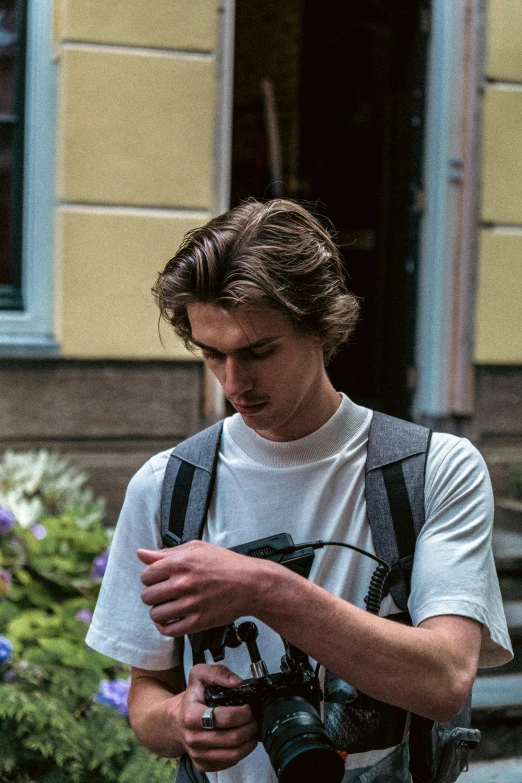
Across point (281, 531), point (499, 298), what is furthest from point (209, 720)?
point (499, 298)

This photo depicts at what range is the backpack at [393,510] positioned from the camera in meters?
1.63

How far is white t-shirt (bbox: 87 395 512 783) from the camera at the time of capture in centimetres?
160

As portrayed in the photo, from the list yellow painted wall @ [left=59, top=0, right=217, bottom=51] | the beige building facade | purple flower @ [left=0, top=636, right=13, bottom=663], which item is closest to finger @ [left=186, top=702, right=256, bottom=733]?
purple flower @ [left=0, top=636, right=13, bottom=663]

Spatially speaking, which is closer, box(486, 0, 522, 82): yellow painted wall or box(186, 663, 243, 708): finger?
box(186, 663, 243, 708): finger

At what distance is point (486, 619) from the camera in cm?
159

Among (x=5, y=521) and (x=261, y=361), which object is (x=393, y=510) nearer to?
(x=261, y=361)

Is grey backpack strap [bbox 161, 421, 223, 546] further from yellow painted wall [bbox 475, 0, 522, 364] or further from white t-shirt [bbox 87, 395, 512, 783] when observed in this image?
yellow painted wall [bbox 475, 0, 522, 364]

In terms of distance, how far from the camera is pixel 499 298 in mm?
5434

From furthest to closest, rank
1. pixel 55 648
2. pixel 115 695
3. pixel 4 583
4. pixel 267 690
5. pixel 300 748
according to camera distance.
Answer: pixel 4 583, pixel 55 648, pixel 115 695, pixel 267 690, pixel 300 748

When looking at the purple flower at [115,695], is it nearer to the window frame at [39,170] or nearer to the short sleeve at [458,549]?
the short sleeve at [458,549]

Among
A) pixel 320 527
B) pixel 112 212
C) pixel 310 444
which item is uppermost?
pixel 112 212

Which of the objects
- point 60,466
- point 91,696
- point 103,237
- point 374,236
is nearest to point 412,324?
point 374,236

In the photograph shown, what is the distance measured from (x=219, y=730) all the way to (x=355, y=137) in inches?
218

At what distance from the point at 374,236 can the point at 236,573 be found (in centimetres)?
511
